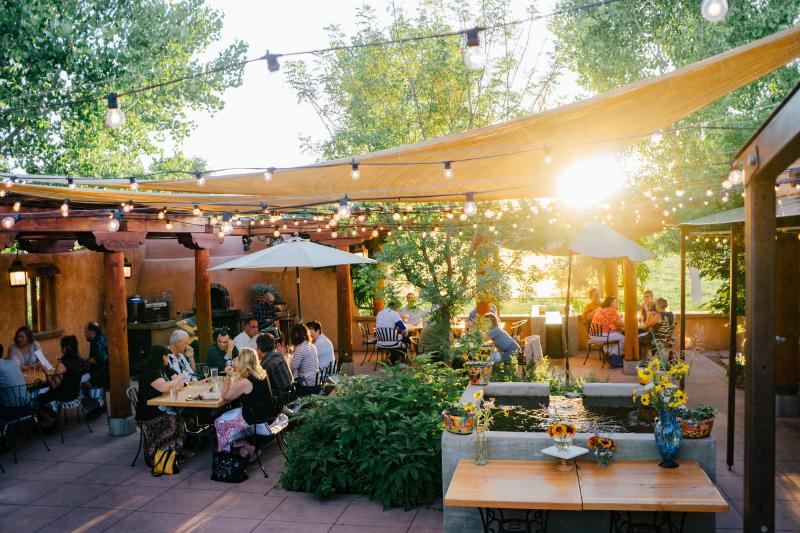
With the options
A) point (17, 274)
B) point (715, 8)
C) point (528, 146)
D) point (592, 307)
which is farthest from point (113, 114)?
point (592, 307)

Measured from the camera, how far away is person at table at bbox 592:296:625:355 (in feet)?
35.2

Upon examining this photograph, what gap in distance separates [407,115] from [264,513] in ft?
20.7

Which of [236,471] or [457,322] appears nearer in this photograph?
[236,471]

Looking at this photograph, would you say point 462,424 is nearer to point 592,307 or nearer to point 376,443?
point 376,443

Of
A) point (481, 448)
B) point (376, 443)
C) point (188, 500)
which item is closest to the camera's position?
point (481, 448)

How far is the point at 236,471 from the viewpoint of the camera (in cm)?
605

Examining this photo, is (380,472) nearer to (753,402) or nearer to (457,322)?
(753,402)

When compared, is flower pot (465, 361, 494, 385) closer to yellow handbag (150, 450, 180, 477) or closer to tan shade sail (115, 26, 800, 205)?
tan shade sail (115, 26, 800, 205)

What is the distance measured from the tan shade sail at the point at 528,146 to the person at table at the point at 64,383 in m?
3.62

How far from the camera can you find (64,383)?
7.86 meters

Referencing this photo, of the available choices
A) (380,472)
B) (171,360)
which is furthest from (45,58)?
(380,472)

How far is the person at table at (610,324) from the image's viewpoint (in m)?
10.7

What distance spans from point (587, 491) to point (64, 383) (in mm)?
6511

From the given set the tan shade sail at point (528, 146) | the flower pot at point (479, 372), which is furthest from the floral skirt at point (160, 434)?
the flower pot at point (479, 372)
